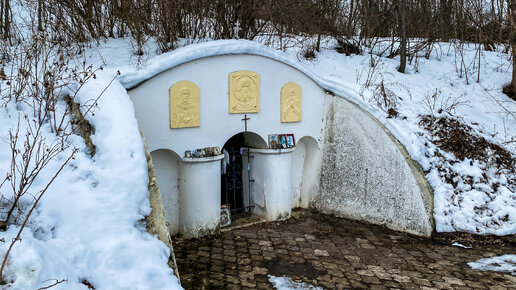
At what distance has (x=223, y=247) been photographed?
695 cm

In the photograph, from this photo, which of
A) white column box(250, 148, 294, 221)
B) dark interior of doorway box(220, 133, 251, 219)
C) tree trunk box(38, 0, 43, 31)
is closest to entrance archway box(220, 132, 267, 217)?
dark interior of doorway box(220, 133, 251, 219)

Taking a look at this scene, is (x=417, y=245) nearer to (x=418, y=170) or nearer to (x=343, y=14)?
(x=418, y=170)

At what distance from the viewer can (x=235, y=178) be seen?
8.56m

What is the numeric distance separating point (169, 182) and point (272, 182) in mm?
1906

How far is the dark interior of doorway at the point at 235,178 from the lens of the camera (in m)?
8.48

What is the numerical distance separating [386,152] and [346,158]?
2.70 feet

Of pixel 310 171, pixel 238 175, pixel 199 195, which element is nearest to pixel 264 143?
pixel 238 175

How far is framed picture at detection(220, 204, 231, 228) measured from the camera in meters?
7.87

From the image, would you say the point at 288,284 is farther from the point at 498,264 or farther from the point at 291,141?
the point at 291,141

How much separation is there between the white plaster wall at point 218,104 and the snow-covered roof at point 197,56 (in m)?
0.09

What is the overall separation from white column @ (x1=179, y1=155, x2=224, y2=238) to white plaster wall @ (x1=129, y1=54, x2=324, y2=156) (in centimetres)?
32

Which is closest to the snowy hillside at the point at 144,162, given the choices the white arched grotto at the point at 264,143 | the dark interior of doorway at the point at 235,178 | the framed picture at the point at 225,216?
the white arched grotto at the point at 264,143

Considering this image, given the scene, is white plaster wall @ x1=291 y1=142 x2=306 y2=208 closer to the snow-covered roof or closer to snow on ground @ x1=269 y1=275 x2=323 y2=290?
the snow-covered roof

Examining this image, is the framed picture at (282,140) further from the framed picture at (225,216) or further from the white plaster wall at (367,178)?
the framed picture at (225,216)
